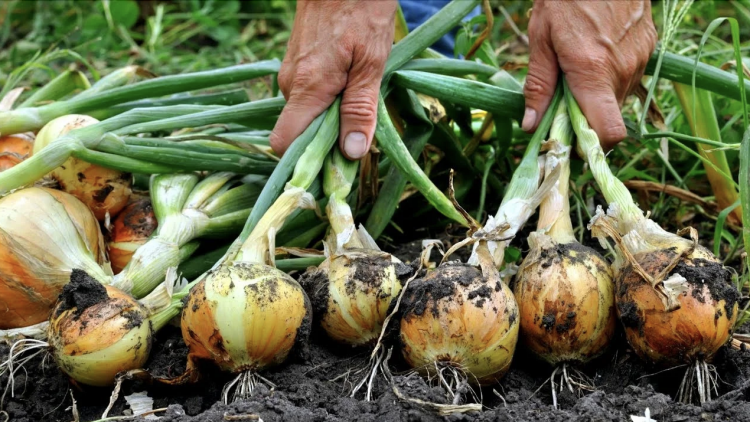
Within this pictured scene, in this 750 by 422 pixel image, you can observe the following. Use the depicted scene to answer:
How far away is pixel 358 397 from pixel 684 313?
1.98 feet

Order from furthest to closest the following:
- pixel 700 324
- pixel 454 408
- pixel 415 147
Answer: pixel 415 147 < pixel 700 324 < pixel 454 408

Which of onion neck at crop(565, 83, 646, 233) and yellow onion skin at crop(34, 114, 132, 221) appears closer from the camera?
onion neck at crop(565, 83, 646, 233)

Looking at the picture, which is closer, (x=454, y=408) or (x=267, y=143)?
(x=454, y=408)

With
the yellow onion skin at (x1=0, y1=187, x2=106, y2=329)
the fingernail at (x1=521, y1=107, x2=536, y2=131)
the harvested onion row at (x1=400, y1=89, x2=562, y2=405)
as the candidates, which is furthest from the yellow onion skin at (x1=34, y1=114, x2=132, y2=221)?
the fingernail at (x1=521, y1=107, x2=536, y2=131)

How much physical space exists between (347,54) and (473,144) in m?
0.63

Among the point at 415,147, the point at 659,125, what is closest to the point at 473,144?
the point at 415,147

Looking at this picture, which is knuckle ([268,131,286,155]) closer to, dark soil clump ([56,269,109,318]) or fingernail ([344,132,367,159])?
fingernail ([344,132,367,159])

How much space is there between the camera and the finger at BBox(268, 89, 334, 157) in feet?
6.16

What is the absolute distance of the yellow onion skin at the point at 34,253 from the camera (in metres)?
1.57

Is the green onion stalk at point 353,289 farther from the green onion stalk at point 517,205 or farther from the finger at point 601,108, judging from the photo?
the finger at point 601,108

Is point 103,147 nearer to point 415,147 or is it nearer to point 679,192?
point 415,147

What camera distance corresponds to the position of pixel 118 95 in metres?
2.13

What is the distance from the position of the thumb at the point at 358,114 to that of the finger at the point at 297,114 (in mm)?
62

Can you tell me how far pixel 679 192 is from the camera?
86.3 inches
